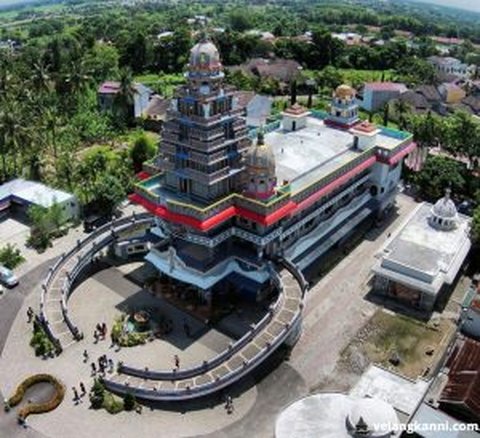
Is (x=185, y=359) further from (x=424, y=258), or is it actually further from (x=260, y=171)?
(x=424, y=258)

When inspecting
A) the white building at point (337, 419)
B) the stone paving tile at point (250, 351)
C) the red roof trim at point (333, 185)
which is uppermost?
the red roof trim at point (333, 185)

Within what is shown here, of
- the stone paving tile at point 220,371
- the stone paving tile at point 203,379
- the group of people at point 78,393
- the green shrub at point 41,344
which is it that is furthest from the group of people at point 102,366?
the stone paving tile at point 220,371

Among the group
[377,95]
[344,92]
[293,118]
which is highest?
[344,92]

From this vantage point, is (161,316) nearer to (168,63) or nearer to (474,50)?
(168,63)

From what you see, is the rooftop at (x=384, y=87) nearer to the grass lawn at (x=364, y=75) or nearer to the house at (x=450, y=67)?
the grass lawn at (x=364, y=75)

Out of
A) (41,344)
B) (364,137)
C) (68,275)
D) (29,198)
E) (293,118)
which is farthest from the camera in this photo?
(293,118)

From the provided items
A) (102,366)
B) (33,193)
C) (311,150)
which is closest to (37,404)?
(102,366)
